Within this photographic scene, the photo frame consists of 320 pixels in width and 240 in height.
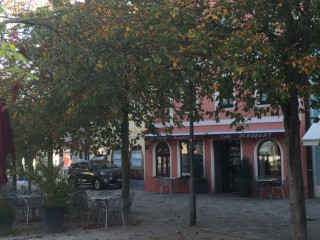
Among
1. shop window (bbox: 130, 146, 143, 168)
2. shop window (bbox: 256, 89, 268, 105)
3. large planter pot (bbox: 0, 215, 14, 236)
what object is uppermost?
shop window (bbox: 256, 89, 268, 105)

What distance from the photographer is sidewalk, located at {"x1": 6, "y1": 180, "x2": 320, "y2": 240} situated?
9.63m

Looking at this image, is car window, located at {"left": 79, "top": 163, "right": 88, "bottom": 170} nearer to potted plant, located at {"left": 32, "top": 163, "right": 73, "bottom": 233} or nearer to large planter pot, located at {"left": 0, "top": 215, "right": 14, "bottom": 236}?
potted plant, located at {"left": 32, "top": 163, "right": 73, "bottom": 233}

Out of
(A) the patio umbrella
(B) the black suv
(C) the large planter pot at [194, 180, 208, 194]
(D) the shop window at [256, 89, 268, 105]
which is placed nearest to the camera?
(A) the patio umbrella

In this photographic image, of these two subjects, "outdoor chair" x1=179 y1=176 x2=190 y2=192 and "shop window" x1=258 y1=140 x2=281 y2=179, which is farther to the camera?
"outdoor chair" x1=179 y1=176 x2=190 y2=192

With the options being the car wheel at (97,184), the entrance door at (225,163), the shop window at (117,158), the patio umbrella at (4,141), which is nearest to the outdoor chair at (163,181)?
the entrance door at (225,163)

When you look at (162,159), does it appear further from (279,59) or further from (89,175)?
(279,59)

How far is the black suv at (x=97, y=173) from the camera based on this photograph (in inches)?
971

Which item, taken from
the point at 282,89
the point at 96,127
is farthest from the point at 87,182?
the point at 282,89

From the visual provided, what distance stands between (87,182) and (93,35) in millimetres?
17785

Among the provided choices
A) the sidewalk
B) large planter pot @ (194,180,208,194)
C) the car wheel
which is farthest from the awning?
the car wheel

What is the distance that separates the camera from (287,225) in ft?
35.4

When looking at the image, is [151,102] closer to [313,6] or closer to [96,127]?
[96,127]

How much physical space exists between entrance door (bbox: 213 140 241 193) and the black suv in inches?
274

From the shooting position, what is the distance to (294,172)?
8242mm
